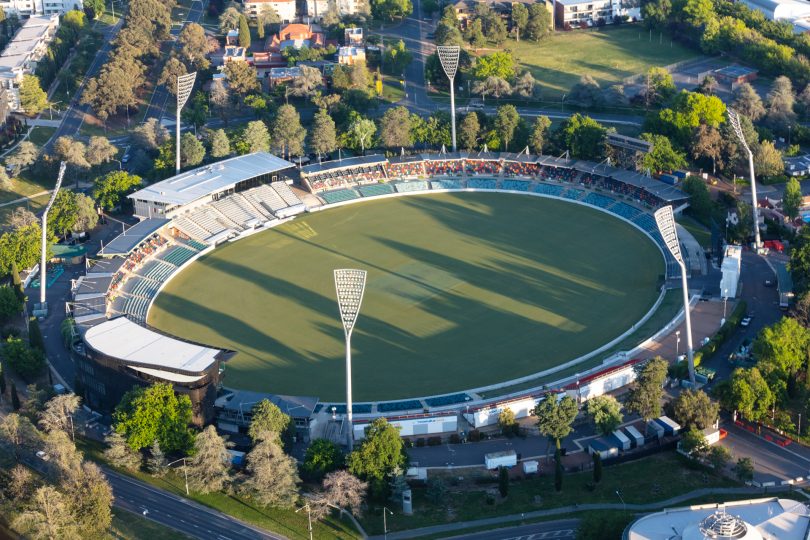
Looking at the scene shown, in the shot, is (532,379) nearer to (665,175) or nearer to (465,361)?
(465,361)

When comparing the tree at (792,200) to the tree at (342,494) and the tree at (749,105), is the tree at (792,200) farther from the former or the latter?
the tree at (342,494)

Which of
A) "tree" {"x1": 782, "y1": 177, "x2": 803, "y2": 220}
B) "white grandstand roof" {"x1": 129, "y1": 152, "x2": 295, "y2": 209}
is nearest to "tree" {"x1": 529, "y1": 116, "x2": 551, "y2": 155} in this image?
"white grandstand roof" {"x1": 129, "y1": 152, "x2": 295, "y2": 209}

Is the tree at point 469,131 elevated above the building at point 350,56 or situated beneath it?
situated beneath

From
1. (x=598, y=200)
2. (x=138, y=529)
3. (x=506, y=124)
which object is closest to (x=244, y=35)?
(x=506, y=124)

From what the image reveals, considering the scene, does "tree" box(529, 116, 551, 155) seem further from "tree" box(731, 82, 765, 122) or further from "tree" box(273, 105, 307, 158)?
"tree" box(273, 105, 307, 158)

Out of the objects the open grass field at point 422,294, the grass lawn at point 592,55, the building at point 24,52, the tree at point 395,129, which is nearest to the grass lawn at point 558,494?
the open grass field at point 422,294

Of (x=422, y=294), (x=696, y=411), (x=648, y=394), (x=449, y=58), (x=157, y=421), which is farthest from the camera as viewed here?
(x=449, y=58)

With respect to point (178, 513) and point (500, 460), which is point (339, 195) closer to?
point (500, 460)

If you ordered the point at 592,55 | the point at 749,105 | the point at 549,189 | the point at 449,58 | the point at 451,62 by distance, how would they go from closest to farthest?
the point at 549,189 < the point at 449,58 < the point at 451,62 < the point at 749,105 < the point at 592,55
